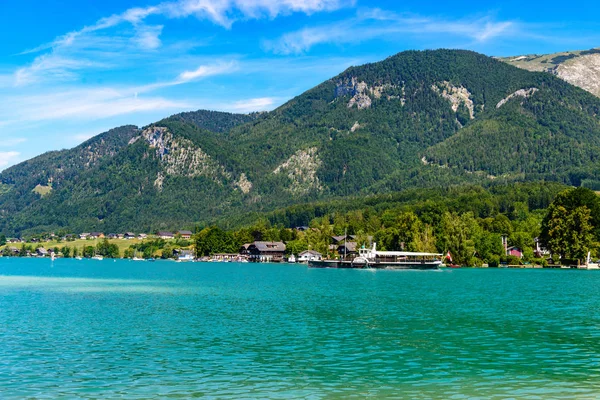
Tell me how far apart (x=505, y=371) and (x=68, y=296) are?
2561 inches

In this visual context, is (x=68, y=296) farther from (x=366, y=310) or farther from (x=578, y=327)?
(x=578, y=327)

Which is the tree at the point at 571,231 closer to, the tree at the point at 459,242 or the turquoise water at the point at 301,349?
the tree at the point at 459,242

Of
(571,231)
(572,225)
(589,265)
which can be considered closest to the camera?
(571,231)

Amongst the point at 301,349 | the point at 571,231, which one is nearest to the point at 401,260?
the point at 571,231

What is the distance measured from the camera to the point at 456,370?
1387 inches

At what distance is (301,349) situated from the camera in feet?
136

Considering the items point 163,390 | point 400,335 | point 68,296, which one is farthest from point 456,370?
point 68,296

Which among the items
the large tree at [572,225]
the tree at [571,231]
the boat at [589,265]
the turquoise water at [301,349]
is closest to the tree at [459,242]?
the large tree at [572,225]

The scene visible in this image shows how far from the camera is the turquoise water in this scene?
103 ft

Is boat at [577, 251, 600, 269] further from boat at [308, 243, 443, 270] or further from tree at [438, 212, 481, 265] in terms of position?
Result: boat at [308, 243, 443, 270]

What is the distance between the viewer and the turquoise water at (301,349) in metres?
31.2

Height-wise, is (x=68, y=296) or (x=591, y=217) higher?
(x=591, y=217)

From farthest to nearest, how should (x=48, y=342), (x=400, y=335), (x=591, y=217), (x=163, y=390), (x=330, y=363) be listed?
1. (x=591, y=217)
2. (x=400, y=335)
3. (x=48, y=342)
4. (x=330, y=363)
5. (x=163, y=390)

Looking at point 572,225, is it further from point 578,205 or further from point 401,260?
point 401,260
